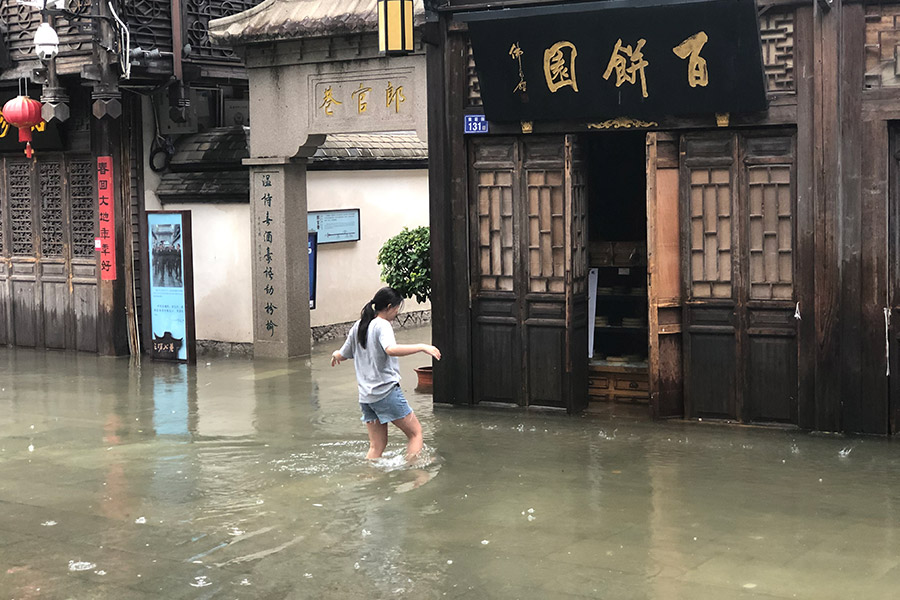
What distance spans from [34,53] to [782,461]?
1181cm

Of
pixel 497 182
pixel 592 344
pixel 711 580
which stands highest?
pixel 497 182

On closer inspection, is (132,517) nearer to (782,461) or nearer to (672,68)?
(782,461)

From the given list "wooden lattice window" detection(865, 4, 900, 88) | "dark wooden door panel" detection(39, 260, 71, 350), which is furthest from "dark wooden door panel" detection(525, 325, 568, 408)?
"dark wooden door panel" detection(39, 260, 71, 350)

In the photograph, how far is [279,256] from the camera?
1598cm

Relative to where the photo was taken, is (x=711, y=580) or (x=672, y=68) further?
(x=672, y=68)

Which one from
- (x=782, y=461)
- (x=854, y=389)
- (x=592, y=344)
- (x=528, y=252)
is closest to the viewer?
(x=782, y=461)

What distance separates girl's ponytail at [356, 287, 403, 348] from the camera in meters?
9.52

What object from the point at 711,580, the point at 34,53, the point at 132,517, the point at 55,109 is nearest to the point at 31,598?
the point at 132,517

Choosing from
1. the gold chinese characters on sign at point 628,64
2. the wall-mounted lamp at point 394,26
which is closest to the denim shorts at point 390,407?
the gold chinese characters on sign at point 628,64

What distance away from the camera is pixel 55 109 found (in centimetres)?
1559

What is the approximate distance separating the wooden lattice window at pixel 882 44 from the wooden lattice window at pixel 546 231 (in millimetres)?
3103

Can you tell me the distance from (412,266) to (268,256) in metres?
3.28

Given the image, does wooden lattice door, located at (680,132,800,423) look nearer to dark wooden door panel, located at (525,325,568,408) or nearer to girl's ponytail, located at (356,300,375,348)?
dark wooden door panel, located at (525,325,568,408)

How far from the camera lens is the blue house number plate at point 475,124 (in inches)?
478
